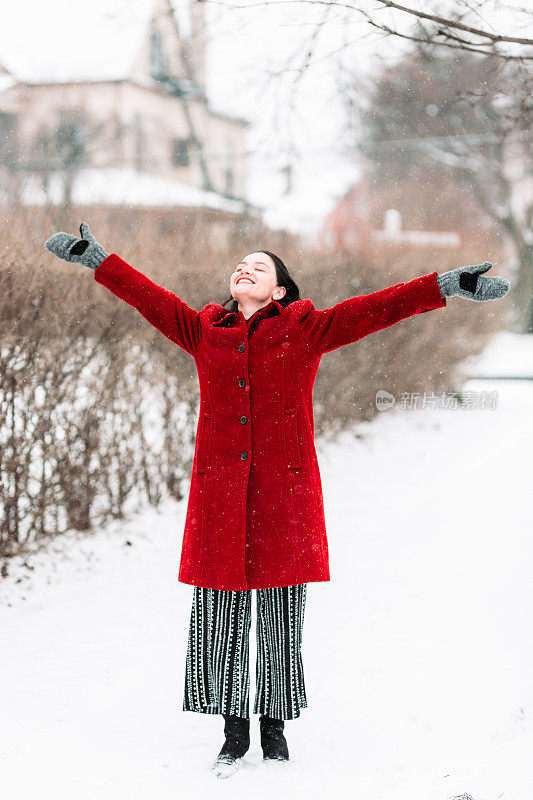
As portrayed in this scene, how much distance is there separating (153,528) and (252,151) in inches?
99.6

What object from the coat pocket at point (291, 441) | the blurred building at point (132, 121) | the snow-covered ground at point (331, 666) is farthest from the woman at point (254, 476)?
the blurred building at point (132, 121)

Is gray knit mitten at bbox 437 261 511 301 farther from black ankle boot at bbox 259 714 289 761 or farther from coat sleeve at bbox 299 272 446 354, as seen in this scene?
black ankle boot at bbox 259 714 289 761

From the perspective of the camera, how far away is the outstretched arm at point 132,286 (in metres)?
2.99

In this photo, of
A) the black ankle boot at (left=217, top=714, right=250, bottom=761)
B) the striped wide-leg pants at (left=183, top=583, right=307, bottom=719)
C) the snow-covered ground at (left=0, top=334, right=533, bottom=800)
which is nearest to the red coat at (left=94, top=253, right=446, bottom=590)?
the striped wide-leg pants at (left=183, top=583, right=307, bottom=719)

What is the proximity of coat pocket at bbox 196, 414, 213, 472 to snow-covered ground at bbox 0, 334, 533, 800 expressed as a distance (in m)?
1.02

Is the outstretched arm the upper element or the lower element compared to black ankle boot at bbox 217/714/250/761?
upper

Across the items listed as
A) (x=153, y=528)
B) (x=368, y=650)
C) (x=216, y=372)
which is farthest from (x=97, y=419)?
(x=216, y=372)

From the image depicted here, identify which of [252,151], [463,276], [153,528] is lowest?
[153,528]

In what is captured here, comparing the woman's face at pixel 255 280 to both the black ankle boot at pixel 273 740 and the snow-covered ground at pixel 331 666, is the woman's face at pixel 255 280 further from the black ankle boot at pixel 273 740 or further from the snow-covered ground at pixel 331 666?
the snow-covered ground at pixel 331 666

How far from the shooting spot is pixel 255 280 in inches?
119

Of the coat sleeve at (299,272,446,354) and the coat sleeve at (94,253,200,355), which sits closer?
the coat sleeve at (299,272,446,354)

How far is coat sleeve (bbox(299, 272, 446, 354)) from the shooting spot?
2873 millimetres

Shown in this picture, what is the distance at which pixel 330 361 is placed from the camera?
28.7ft

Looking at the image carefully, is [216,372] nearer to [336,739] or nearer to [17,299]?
[336,739]
